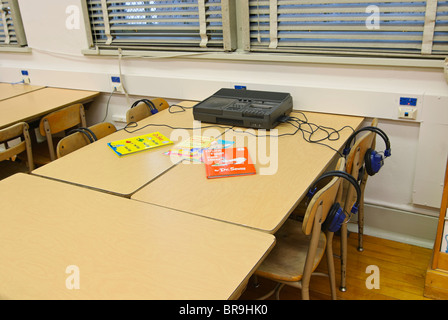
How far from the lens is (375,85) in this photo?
7.86ft

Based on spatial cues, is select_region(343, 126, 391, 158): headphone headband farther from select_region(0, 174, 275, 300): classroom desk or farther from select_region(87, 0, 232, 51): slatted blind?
select_region(87, 0, 232, 51): slatted blind

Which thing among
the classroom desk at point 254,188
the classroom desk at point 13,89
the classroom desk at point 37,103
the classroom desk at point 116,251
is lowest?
the classroom desk at point 116,251

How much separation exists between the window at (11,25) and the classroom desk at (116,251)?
242 cm

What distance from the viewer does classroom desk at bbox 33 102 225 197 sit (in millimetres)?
1831

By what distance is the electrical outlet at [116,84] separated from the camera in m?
3.23

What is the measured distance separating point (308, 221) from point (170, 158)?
2.72ft

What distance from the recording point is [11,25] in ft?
12.0

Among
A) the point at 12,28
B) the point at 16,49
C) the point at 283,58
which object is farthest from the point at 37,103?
the point at 283,58

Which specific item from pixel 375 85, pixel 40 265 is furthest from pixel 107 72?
pixel 40 265

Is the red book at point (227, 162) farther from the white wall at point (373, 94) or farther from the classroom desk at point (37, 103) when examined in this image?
the classroom desk at point (37, 103)

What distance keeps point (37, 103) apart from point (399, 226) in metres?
2.65

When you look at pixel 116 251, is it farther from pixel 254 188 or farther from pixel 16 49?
pixel 16 49

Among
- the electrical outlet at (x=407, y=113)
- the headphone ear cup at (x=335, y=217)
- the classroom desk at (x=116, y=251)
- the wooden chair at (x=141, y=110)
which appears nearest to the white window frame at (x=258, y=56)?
the electrical outlet at (x=407, y=113)
